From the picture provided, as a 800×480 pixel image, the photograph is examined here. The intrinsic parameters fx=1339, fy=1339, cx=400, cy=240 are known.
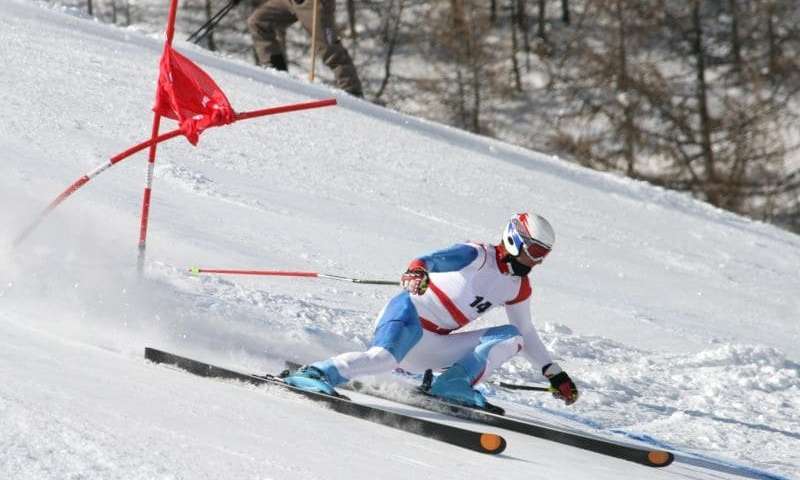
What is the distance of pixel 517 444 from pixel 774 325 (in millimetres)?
5785

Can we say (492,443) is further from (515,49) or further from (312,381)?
(515,49)

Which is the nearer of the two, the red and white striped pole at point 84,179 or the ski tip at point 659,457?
the ski tip at point 659,457

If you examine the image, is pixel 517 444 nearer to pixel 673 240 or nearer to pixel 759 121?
pixel 673 240

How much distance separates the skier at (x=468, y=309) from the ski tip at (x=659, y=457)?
34.7 inches

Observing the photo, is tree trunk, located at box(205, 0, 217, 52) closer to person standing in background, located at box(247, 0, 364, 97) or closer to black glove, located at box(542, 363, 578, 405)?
person standing in background, located at box(247, 0, 364, 97)

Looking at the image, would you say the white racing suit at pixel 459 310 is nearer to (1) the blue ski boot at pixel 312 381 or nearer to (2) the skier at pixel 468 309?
(2) the skier at pixel 468 309

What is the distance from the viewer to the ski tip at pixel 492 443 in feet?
17.8

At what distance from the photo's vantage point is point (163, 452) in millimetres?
4312

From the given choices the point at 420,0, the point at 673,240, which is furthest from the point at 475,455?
the point at 420,0

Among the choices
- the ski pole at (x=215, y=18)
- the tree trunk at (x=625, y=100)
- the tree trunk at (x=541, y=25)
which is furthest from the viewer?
the tree trunk at (x=541, y=25)

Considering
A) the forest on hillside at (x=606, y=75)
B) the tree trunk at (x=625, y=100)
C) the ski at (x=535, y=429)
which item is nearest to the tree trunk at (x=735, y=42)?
the forest on hillside at (x=606, y=75)

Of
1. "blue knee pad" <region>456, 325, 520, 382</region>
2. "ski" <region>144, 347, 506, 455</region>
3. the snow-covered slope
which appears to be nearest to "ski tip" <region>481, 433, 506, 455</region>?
"ski" <region>144, 347, 506, 455</region>

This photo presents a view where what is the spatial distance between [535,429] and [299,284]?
9.38 feet

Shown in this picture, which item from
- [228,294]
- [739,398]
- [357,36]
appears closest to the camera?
[228,294]
